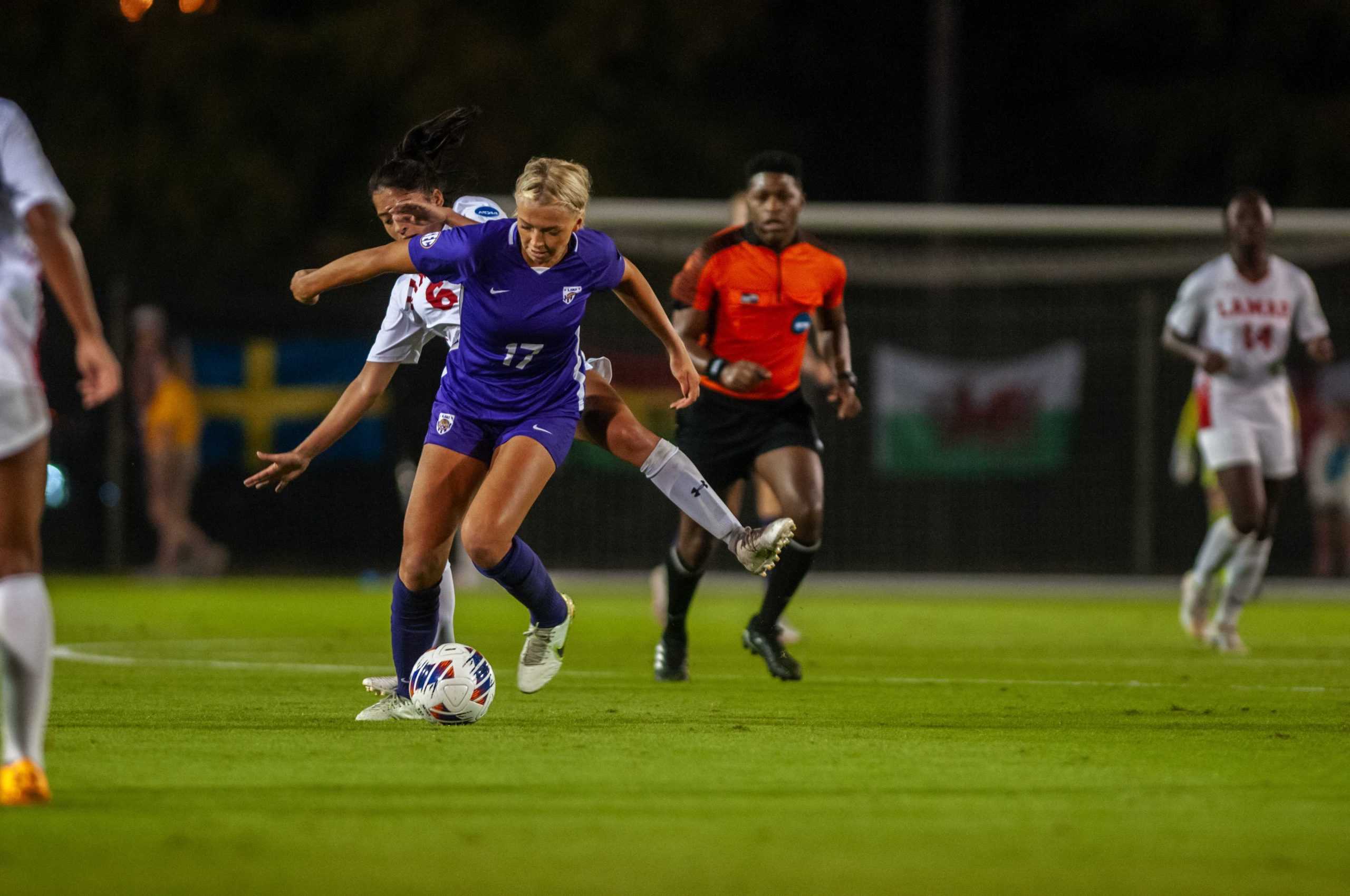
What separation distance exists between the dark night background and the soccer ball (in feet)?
57.4

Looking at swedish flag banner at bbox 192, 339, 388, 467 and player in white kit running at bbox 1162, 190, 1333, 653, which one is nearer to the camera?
player in white kit running at bbox 1162, 190, 1333, 653

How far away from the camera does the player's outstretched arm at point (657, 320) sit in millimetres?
7492

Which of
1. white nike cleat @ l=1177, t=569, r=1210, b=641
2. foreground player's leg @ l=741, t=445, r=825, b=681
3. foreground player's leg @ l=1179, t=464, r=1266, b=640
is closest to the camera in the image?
foreground player's leg @ l=741, t=445, r=825, b=681

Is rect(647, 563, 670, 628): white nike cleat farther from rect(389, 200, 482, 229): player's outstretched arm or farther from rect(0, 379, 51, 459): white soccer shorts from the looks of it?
rect(0, 379, 51, 459): white soccer shorts

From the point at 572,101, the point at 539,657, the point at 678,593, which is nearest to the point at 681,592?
the point at 678,593

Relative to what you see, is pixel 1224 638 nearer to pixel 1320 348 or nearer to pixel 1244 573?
pixel 1244 573

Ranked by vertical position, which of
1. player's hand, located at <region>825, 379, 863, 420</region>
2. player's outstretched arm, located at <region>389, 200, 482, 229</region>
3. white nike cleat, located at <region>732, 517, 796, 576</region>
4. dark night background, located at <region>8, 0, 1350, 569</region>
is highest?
dark night background, located at <region>8, 0, 1350, 569</region>

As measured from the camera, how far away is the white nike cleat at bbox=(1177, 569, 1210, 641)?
1243cm

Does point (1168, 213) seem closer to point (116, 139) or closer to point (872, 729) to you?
point (872, 729)

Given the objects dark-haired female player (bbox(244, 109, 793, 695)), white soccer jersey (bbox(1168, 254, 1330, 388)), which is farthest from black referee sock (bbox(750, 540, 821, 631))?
white soccer jersey (bbox(1168, 254, 1330, 388))

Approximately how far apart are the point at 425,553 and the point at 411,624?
13.9 inches

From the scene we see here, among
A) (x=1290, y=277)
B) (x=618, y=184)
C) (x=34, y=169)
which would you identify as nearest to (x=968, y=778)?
(x=34, y=169)

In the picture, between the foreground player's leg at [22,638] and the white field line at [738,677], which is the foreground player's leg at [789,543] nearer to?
the white field line at [738,677]

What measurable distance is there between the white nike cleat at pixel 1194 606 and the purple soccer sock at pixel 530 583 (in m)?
5.84
